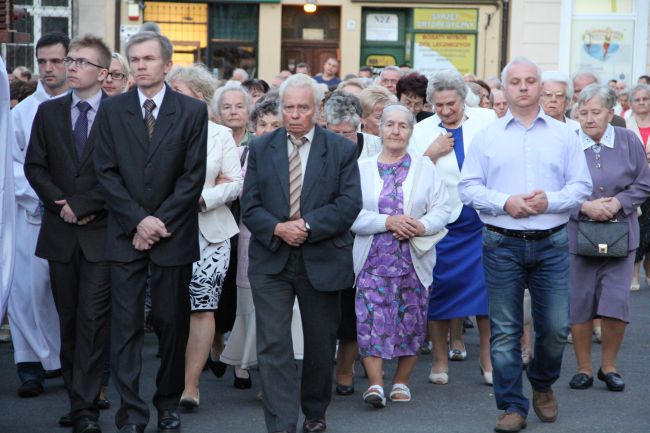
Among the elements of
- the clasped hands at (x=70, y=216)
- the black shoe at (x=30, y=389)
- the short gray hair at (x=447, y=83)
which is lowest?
the black shoe at (x=30, y=389)

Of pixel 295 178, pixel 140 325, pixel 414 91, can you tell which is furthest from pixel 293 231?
pixel 414 91

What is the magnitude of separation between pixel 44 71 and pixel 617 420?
4.36 m

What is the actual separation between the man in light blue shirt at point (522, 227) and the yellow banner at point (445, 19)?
18.3m

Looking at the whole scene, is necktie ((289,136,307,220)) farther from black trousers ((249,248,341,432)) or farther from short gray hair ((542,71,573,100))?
short gray hair ((542,71,573,100))

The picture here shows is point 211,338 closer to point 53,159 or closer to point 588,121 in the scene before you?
point 53,159

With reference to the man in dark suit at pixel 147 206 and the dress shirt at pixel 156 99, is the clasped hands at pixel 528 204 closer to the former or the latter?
the man in dark suit at pixel 147 206

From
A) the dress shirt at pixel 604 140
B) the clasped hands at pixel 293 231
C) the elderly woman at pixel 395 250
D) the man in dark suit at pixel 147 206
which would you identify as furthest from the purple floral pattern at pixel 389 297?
the dress shirt at pixel 604 140

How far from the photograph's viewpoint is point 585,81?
14312 mm

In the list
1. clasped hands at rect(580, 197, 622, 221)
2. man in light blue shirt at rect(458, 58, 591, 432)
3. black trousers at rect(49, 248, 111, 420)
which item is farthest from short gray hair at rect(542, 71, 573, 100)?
black trousers at rect(49, 248, 111, 420)

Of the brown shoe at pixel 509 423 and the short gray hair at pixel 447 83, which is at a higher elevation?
the short gray hair at pixel 447 83

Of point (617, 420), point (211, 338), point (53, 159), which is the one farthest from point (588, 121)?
point (53, 159)

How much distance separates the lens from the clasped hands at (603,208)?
27.9 feet

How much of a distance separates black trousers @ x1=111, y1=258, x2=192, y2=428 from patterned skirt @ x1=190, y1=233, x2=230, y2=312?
1.88 feet

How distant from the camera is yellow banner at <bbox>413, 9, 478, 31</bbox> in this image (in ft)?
83.3
